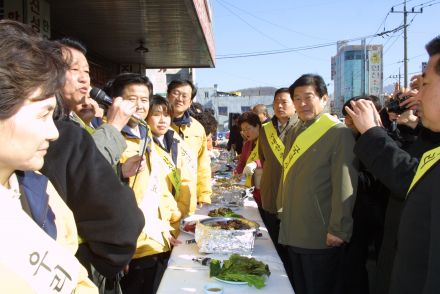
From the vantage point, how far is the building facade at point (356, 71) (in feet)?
145

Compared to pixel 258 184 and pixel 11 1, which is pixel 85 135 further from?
pixel 11 1

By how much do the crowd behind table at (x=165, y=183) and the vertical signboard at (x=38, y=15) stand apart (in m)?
2.00

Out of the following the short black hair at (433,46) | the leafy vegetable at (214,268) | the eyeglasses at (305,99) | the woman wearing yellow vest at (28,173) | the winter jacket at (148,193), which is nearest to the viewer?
the woman wearing yellow vest at (28,173)

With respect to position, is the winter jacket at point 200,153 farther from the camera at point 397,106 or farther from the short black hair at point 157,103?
the camera at point 397,106

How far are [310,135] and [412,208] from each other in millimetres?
1484

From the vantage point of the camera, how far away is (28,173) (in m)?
1.13

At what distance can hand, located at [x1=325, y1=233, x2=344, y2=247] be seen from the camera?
108 inches

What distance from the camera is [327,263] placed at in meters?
2.93

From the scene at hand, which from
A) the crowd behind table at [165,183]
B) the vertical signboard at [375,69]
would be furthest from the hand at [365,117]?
the vertical signboard at [375,69]

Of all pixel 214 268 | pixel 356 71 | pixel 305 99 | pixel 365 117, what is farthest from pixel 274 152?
pixel 356 71

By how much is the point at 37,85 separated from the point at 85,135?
1.00 ft

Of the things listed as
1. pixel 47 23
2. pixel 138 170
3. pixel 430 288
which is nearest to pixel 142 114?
pixel 138 170

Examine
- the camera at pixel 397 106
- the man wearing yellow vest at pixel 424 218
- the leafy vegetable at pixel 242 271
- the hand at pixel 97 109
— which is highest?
the camera at pixel 397 106

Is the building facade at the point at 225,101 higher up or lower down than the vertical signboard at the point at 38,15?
higher up
